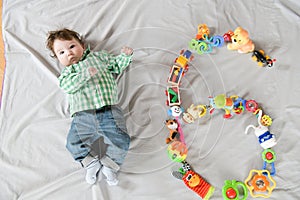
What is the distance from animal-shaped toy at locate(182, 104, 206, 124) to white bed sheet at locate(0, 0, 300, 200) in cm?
3

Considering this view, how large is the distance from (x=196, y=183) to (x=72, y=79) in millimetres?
462

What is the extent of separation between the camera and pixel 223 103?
1.01 meters

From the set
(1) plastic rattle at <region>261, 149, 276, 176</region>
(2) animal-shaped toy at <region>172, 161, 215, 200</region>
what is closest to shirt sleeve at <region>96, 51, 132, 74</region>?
(2) animal-shaped toy at <region>172, 161, 215, 200</region>

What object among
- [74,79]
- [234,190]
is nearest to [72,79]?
[74,79]

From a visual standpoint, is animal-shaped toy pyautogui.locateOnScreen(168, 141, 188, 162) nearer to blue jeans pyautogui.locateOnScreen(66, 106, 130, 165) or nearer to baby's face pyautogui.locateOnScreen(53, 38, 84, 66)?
blue jeans pyautogui.locateOnScreen(66, 106, 130, 165)

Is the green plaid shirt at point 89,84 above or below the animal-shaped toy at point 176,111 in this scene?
above

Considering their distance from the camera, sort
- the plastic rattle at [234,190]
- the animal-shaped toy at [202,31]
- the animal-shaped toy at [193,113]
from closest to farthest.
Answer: the plastic rattle at [234,190] < the animal-shaped toy at [193,113] < the animal-shaped toy at [202,31]

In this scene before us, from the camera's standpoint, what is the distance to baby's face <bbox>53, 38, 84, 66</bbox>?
3.37ft

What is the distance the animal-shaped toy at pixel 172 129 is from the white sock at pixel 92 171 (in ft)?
0.71

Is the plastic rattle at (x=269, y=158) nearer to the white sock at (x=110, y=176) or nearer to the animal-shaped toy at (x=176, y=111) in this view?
the animal-shaped toy at (x=176, y=111)

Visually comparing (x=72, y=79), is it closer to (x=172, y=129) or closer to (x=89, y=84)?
(x=89, y=84)

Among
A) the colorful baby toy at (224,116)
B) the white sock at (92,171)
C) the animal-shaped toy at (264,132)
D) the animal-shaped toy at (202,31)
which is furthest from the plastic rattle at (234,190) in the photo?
the animal-shaped toy at (202,31)

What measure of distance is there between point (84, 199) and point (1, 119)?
0.38 metres

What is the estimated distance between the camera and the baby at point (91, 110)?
0.99 metres
